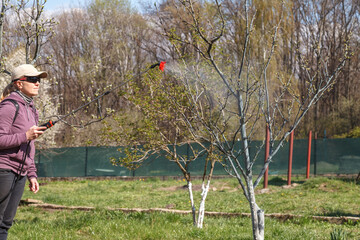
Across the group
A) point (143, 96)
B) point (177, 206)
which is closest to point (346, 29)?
point (177, 206)

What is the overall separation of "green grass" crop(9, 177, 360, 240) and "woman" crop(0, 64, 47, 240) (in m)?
1.94

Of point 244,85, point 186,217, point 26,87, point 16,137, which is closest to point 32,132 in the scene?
point 16,137

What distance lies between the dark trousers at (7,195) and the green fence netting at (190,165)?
15.2m

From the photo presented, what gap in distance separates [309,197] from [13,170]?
1021 centimetres

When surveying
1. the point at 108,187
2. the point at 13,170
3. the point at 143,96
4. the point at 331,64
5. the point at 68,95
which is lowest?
the point at 108,187

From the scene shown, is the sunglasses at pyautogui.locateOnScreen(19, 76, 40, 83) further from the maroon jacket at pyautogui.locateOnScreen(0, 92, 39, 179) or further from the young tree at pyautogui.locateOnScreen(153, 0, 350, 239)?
the young tree at pyautogui.locateOnScreen(153, 0, 350, 239)

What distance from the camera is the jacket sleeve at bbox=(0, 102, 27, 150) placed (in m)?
3.67

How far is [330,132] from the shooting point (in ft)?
96.4

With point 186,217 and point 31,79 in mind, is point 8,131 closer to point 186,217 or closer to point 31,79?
point 31,79

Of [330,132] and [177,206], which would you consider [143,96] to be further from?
[330,132]

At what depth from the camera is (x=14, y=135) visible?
3.70 metres

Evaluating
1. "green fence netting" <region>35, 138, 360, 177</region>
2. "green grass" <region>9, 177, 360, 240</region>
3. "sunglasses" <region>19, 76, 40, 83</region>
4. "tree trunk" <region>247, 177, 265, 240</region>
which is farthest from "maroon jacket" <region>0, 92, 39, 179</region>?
"green fence netting" <region>35, 138, 360, 177</region>

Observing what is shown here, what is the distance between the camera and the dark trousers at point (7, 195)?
377cm

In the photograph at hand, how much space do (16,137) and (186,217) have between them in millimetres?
4908
